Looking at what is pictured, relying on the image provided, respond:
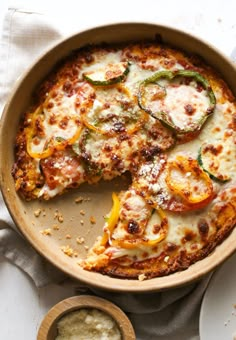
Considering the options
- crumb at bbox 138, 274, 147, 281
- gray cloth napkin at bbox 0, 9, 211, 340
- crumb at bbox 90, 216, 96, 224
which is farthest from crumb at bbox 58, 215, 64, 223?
crumb at bbox 138, 274, 147, 281

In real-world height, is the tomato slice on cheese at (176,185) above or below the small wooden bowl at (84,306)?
above

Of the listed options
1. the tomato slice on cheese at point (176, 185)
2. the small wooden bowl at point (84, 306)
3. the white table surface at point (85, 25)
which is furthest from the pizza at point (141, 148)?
the white table surface at point (85, 25)

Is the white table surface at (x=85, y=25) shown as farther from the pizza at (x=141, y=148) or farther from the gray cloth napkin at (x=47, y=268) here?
the pizza at (x=141, y=148)

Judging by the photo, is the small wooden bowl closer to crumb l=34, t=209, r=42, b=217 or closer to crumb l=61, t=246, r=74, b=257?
crumb l=61, t=246, r=74, b=257

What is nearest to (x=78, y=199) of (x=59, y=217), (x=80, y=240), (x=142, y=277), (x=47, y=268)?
(x=59, y=217)

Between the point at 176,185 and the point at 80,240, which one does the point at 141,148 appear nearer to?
the point at 176,185

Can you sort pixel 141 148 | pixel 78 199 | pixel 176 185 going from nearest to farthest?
pixel 176 185
pixel 141 148
pixel 78 199

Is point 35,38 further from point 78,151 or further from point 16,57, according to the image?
point 78,151
